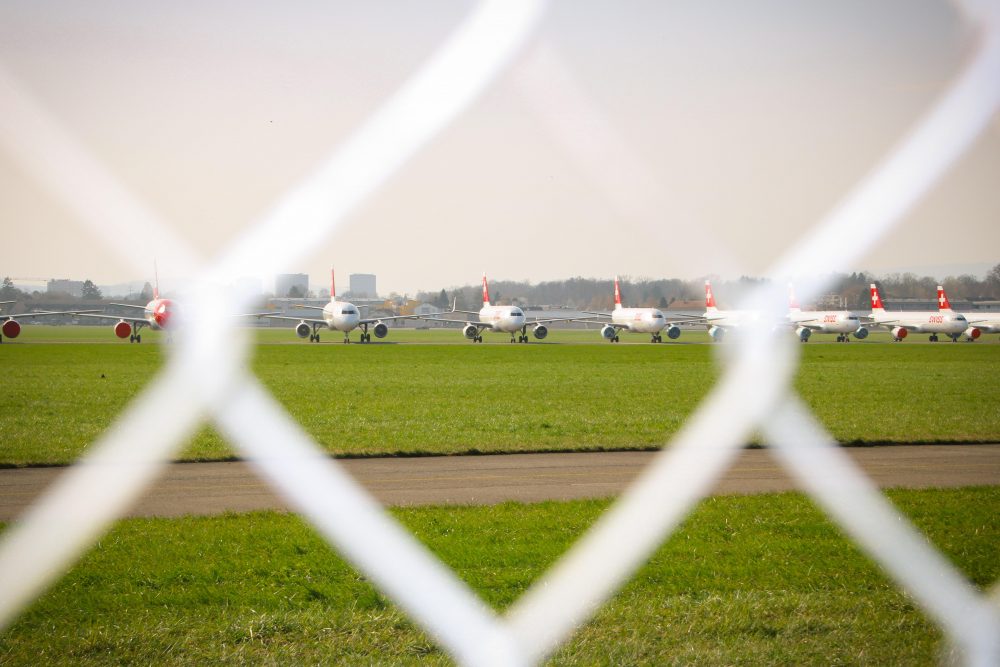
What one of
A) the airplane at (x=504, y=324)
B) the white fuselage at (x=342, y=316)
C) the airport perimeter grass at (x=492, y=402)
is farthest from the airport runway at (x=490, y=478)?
the airplane at (x=504, y=324)

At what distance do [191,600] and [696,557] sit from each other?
14.2 ft

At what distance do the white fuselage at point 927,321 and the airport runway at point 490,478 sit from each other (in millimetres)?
66185

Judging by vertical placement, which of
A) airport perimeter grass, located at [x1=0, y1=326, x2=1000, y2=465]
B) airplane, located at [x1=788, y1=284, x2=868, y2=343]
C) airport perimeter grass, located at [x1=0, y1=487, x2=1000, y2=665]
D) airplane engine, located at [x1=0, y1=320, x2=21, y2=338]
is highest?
airplane engine, located at [x1=0, y1=320, x2=21, y2=338]

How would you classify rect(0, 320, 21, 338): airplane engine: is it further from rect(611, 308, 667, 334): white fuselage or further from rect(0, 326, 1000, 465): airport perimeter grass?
rect(611, 308, 667, 334): white fuselage

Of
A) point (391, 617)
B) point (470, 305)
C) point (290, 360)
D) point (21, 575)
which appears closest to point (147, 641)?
point (391, 617)

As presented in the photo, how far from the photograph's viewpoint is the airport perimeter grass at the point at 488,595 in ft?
20.3

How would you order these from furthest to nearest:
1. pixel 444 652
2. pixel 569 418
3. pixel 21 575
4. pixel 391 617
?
pixel 569 418, pixel 21 575, pixel 391 617, pixel 444 652

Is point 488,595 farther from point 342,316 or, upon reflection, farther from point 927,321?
point 927,321

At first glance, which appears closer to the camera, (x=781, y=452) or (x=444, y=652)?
(x=444, y=652)

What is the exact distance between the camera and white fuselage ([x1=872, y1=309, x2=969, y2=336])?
75750 millimetres

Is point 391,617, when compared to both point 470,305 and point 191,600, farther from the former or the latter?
point 470,305

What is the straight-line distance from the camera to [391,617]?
6.86m

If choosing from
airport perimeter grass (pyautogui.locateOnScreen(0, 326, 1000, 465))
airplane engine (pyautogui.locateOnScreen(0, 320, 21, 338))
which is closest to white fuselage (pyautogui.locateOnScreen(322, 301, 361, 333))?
airplane engine (pyautogui.locateOnScreen(0, 320, 21, 338))

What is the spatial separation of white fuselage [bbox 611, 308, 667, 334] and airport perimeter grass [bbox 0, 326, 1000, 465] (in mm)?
33915
